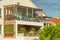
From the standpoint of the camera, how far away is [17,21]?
61188 millimetres

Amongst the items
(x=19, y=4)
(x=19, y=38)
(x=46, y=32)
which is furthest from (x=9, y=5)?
(x=46, y=32)

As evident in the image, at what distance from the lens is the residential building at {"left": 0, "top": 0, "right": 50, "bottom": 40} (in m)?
61.1

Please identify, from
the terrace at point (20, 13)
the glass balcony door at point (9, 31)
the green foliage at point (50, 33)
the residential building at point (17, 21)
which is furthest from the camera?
the terrace at point (20, 13)

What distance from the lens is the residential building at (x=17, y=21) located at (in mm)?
61125

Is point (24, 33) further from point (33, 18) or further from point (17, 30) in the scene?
point (33, 18)

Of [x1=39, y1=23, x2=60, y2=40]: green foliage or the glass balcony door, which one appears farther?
the glass balcony door

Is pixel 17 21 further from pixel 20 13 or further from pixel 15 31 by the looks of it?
pixel 20 13

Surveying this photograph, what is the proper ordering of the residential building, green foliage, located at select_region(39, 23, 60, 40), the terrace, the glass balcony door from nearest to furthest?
green foliage, located at select_region(39, 23, 60, 40)
the residential building
the glass balcony door
the terrace

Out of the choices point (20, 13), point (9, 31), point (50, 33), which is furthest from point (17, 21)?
point (50, 33)

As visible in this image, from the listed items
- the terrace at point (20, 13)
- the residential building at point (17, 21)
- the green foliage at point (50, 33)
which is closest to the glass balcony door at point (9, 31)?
the residential building at point (17, 21)

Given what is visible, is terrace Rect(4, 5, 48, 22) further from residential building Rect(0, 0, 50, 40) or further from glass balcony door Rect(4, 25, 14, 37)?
glass balcony door Rect(4, 25, 14, 37)

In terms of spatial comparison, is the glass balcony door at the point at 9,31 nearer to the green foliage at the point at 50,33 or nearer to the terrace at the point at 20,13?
the terrace at the point at 20,13

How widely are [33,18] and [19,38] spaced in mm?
6918

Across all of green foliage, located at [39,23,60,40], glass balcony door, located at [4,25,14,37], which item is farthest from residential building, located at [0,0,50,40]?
green foliage, located at [39,23,60,40]
